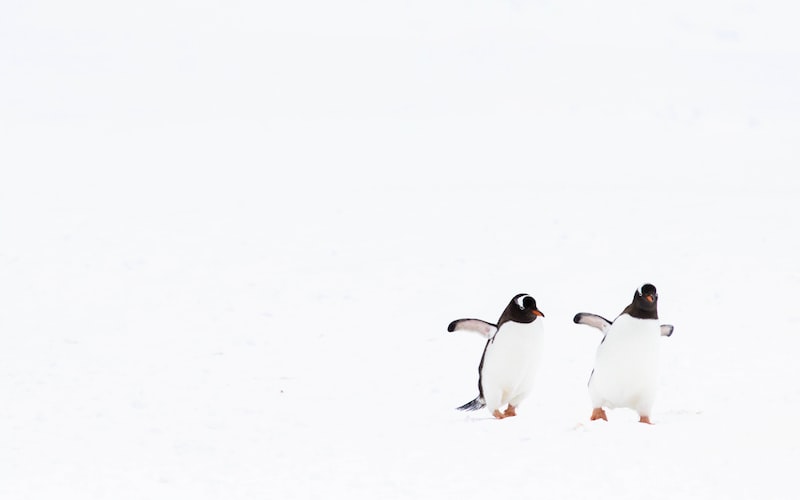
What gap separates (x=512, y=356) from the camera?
6840mm

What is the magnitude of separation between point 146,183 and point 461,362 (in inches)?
392

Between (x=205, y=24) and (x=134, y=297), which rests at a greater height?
(x=205, y=24)

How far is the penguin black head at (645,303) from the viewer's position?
653cm

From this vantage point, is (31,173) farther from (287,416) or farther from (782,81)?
(782,81)

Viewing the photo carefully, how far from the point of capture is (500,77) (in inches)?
1211

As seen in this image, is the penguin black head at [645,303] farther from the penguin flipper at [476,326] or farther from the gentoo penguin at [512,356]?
the penguin flipper at [476,326]

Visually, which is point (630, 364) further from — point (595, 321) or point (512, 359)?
point (512, 359)

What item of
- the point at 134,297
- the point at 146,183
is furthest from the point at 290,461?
the point at 146,183

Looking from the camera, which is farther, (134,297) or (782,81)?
(782,81)

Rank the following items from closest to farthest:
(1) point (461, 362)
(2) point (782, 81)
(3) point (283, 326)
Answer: (1) point (461, 362)
(3) point (283, 326)
(2) point (782, 81)

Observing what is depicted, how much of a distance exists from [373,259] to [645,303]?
6317 mm

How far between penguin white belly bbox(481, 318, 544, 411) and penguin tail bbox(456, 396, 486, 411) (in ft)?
0.90

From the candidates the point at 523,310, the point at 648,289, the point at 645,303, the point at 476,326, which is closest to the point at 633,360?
the point at 645,303

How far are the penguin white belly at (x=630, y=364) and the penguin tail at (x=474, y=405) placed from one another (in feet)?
2.63
